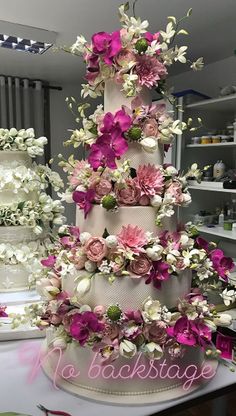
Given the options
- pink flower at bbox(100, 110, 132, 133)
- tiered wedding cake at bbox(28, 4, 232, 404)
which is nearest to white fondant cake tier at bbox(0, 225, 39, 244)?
tiered wedding cake at bbox(28, 4, 232, 404)

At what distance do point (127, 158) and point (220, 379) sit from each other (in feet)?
2.31

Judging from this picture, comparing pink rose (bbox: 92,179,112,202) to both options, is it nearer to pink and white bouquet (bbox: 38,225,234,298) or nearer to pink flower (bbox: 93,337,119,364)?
pink and white bouquet (bbox: 38,225,234,298)

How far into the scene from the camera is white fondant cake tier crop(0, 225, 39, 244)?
156 cm

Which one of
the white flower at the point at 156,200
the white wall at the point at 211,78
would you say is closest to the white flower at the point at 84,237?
the white flower at the point at 156,200

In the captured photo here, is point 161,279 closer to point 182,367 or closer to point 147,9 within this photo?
point 182,367

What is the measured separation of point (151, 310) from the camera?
0.91 m

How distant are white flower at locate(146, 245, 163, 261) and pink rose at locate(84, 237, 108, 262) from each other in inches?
4.6

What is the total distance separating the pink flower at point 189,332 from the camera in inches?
35.9

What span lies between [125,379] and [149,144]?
649mm

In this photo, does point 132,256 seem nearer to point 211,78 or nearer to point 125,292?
point 125,292

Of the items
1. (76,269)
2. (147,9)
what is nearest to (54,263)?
(76,269)

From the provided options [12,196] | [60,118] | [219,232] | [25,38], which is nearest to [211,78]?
[219,232]

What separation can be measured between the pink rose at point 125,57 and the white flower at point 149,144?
0.73ft

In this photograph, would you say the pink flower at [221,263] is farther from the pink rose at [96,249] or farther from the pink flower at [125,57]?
the pink flower at [125,57]
